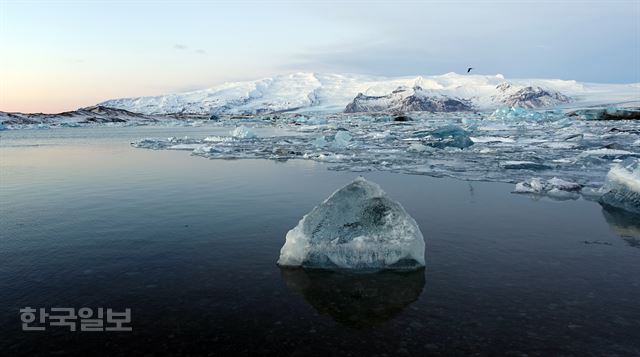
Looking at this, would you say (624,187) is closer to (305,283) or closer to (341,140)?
(305,283)

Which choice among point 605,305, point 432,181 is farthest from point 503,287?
point 432,181

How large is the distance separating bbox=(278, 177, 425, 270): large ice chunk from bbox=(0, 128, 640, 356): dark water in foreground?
0.23 m

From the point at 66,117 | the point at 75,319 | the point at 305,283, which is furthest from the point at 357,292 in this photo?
the point at 66,117

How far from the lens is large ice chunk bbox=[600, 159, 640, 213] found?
7863mm

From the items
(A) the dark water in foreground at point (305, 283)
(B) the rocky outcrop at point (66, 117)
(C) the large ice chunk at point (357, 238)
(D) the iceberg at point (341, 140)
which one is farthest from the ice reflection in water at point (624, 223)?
(B) the rocky outcrop at point (66, 117)

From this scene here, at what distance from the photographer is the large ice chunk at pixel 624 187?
25.8 feet

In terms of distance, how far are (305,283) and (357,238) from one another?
95cm

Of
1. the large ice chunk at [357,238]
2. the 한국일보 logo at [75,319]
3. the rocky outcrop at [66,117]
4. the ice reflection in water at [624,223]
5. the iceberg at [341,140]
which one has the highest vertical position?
A: the rocky outcrop at [66,117]

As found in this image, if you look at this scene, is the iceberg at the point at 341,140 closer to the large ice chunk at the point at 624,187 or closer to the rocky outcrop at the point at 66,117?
the large ice chunk at the point at 624,187

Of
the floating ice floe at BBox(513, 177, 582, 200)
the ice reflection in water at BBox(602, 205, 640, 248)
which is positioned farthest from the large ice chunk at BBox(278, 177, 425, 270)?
the floating ice floe at BBox(513, 177, 582, 200)

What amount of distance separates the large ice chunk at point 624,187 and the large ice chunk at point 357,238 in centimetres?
497

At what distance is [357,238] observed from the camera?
5.39m

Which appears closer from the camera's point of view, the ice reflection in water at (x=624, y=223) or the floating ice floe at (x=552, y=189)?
the ice reflection in water at (x=624, y=223)

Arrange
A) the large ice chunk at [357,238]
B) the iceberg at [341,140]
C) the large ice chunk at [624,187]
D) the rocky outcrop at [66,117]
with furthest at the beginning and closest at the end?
1. the rocky outcrop at [66,117]
2. the iceberg at [341,140]
3. the large ice chunk at [624,187]
4. the large ice chunk at [357,238]
